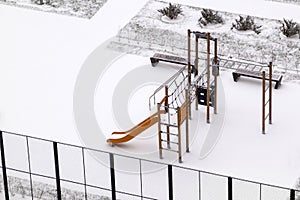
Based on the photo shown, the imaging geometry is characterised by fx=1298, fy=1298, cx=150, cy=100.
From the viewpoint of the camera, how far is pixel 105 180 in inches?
1243

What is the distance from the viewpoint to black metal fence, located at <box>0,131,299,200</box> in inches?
1209

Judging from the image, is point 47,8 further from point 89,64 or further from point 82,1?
point 89,64

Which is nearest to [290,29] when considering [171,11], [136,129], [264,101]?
[171,11]

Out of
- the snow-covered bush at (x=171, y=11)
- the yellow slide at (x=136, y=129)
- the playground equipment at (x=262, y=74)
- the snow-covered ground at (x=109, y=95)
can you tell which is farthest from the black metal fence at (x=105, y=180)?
the snow-covered bush at (x=171, y=11)

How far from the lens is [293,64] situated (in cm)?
3609

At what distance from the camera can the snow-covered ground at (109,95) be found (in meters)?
32.3

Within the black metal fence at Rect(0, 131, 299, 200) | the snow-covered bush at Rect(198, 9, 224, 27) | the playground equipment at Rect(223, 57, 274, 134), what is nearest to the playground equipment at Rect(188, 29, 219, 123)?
the playground equipment at Rect(223, 57, 274, 134)

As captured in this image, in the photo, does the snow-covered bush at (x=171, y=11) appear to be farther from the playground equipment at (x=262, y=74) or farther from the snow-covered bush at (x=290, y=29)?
the snow-covered bush at (x=290, y=29)

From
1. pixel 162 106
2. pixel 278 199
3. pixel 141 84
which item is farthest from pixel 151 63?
pixel 278 199

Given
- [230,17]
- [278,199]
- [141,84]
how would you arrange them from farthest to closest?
[230,17] < [141,84] < [278,199]

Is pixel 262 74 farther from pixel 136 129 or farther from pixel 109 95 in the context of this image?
pixel 109 95

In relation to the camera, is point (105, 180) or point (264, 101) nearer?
point (105, 180)

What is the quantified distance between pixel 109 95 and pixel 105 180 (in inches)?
160

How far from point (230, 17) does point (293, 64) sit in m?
3.40
